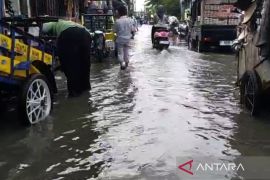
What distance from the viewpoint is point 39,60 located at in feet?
23.8

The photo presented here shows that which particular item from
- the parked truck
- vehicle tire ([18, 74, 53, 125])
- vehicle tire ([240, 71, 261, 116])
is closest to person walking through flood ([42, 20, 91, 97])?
vehicle tire ([18, 74, 53, 125])

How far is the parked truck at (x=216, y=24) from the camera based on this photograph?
764 inches

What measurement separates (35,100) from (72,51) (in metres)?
2.25

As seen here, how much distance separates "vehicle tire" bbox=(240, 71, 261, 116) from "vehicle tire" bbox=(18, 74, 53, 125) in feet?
10.4

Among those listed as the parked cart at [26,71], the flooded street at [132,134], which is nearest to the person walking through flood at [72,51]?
the flooded street at [132,134]

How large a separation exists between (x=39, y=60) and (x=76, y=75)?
5.54 ft

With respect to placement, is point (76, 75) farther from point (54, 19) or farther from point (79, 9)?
point (79, 9)

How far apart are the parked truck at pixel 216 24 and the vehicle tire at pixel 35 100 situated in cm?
1327

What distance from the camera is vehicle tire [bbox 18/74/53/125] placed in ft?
20.5

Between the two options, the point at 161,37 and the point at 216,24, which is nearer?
the point at 216,24

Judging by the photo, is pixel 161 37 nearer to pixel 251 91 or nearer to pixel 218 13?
pixel 218 13

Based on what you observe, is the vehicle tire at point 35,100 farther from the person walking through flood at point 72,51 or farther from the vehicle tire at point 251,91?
the vehicle tire at point 251,91

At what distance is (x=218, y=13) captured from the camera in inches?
782

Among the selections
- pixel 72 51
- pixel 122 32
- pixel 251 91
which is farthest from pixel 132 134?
pixel 122 32
